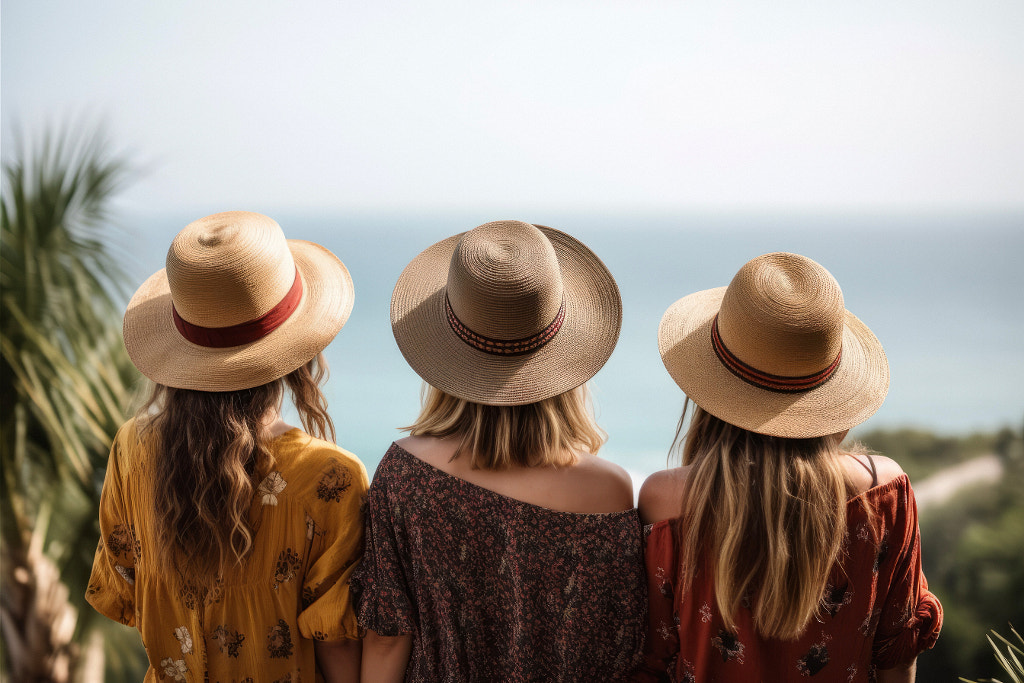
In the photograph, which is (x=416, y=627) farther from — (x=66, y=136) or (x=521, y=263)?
(x=66, y=136)

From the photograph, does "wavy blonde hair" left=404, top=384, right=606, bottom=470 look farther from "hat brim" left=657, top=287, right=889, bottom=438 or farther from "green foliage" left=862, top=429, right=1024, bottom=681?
"green foliage" left=862, top=429, right=1024, bottom=681

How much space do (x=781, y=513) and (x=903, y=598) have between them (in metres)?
0.44

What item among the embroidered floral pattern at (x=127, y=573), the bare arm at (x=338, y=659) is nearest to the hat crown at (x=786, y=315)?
the bare arm at (x=338, y=659)

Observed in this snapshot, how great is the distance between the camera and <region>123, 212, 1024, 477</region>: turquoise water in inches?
333

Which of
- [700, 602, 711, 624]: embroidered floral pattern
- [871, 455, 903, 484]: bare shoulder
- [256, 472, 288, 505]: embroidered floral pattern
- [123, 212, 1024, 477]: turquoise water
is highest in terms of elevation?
[871, 455, 903, 484]: bare shoulder

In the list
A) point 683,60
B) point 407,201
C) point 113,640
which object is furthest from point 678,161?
point 113,640

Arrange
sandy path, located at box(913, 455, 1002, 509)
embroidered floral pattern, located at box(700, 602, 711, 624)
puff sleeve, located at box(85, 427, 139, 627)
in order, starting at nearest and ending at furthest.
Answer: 1. embroidered floral pattern, located at box(700, 602, 711, 624)
2. puff sleeve, located at box(85, 427, 139, 627)
3. sandy path, located at box(913, 455, 1002, 509)

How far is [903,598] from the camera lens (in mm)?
1514

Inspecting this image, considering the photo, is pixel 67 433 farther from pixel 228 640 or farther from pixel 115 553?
pixel 228 640

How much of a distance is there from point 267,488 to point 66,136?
273 cm

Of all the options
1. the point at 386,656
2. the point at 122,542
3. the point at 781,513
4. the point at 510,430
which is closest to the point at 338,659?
the point at 386,656

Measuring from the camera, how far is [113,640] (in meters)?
3.18

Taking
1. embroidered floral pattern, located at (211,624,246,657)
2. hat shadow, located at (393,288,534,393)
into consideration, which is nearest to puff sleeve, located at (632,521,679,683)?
hat shadow, located at (393,288,534,393)

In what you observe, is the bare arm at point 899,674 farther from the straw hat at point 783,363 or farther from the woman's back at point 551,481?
the woman's back at point 551,481
